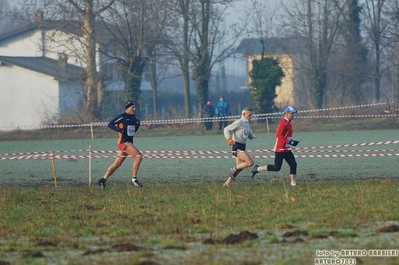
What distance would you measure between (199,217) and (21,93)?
50.2 meters

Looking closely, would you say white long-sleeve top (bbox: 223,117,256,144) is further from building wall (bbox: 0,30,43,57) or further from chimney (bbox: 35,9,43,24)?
building wall (bbox: 0,30,43,57)

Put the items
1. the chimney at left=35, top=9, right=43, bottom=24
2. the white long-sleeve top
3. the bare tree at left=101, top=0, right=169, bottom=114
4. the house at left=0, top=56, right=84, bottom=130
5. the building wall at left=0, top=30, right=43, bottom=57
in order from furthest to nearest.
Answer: the building wall at left=0, top=30, right=43, bottom=57 < the house at left=0, top=56, right=84, bottom=130 < the bare tree at left=101, top=0, right=169, bottom=114 < the chimney at left=35, top=9, right=43, bottom=24 < the white long-sleeve top

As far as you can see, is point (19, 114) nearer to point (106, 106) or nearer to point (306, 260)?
point (106, 106)

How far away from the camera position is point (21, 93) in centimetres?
6100

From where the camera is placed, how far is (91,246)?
404 inches

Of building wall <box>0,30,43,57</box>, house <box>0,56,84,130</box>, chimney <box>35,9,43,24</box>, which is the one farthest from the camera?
building wall <box>0,30,43,57</box>

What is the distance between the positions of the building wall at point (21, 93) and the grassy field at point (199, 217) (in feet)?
127

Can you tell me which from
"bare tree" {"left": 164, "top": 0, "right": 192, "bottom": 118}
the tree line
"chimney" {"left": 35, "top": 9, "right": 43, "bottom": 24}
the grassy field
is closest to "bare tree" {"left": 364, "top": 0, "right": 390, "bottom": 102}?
the tree line

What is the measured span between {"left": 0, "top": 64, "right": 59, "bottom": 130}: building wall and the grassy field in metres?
38.6

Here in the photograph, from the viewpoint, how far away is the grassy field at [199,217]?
9.49 m

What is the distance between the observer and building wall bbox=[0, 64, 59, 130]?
198ft

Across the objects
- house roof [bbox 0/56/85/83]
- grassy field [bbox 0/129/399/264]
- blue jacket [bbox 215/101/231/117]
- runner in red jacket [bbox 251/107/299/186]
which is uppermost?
house roof [bbox 0/56/85/83]

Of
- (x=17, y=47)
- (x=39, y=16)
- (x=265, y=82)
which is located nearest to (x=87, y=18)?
(x=39, y=16)

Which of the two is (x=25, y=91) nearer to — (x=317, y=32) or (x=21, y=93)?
(x=21, y=93)
